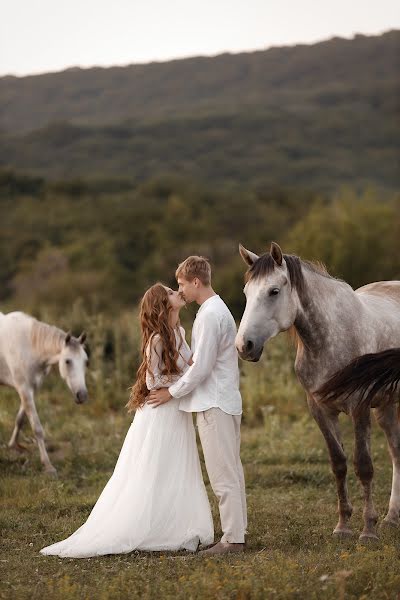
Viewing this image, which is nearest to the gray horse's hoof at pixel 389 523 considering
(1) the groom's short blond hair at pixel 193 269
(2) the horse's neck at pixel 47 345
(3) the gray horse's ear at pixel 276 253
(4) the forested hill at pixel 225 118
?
(3) the gray horse's ear at pixel 276 253

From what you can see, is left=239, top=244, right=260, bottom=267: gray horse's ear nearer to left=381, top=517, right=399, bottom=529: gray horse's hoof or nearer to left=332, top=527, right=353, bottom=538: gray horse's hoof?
left=332, top=527, right=353, bottom=538: gray horse's hoof

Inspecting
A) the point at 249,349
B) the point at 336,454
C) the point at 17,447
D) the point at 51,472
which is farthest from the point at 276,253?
the point at 17,447

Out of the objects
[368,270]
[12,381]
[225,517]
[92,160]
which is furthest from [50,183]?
[225,517]

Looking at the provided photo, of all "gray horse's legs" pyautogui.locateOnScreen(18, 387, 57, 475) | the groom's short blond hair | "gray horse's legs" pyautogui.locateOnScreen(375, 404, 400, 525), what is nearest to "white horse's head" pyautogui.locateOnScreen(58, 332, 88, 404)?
"gray horse's legs" pyautogui.locateOnScreen(18, 387, 57, 475)

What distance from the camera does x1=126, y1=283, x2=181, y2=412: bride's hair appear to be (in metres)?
6.01

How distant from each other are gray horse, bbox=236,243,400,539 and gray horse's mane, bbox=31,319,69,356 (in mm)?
4442

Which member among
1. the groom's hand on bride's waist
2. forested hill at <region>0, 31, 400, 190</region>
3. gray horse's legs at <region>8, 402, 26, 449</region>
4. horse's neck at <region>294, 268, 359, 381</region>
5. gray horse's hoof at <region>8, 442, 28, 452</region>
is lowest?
gray horse's hoof at <region>8, 442, 28, 452</region>

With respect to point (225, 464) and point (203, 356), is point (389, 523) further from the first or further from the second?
point (203, 356)

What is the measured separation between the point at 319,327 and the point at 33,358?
15.9 ft

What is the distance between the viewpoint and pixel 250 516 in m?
7.11

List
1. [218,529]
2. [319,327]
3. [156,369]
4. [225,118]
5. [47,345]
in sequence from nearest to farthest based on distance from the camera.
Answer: [156,369] → [319,327] → [218,529] → [47,345] → [225,118]

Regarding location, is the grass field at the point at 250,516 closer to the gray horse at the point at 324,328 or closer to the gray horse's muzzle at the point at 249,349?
the gray horse at the point at 324,328

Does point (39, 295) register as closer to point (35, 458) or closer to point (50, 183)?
point (35, 458)

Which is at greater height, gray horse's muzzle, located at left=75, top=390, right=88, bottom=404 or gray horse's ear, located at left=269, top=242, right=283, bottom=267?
gray horse's ear, located at left=269, top=242, right=283, bottom=267
